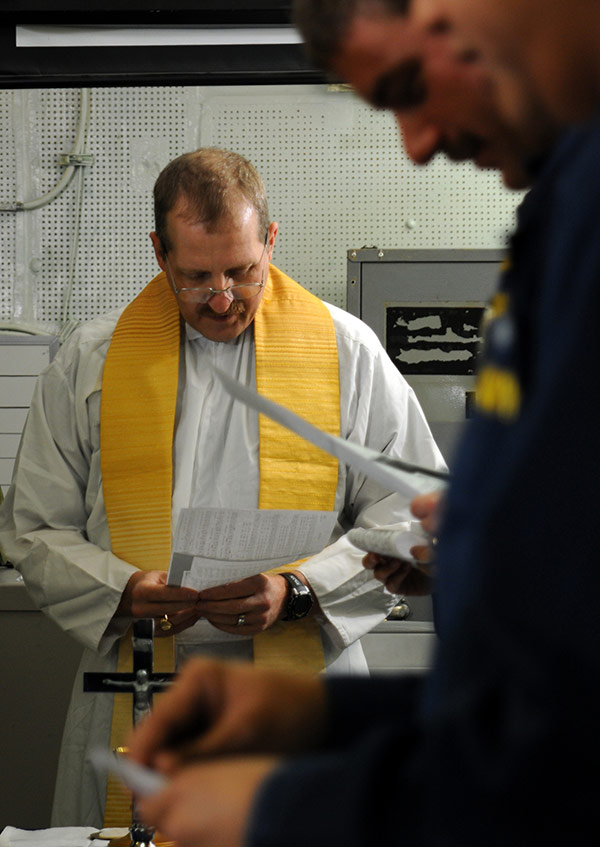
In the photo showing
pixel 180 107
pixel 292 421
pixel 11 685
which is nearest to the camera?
pixel 292 421

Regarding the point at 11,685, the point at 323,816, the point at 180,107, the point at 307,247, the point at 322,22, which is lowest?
the point at 11,685

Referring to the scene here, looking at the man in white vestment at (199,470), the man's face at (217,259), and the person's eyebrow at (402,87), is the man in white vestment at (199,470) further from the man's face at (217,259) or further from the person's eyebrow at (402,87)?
the person's eyebrow at (402,87)

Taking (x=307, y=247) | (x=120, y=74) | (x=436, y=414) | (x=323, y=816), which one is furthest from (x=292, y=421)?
(x=307, y=247)

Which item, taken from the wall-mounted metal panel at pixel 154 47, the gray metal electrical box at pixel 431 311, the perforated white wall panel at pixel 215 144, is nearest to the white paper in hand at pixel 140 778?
the wall-mounted metal panel at pixel 154 47

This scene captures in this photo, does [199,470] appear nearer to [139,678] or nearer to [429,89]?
[139,678]

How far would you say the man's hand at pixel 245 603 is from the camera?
1.85 meters

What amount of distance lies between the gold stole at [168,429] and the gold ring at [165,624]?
167 mm

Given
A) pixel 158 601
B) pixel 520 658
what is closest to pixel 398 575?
pixel 158 601

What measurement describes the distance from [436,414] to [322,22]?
2800mm

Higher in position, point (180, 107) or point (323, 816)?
point (180, 107)

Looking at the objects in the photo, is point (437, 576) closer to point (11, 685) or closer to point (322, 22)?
point (322, 22)

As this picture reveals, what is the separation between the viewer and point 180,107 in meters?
4.06

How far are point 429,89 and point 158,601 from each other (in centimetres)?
143

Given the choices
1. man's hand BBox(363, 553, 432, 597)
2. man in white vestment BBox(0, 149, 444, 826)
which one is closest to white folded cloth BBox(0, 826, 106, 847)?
man in white vestment BBox(0, 149, 444, 826)
